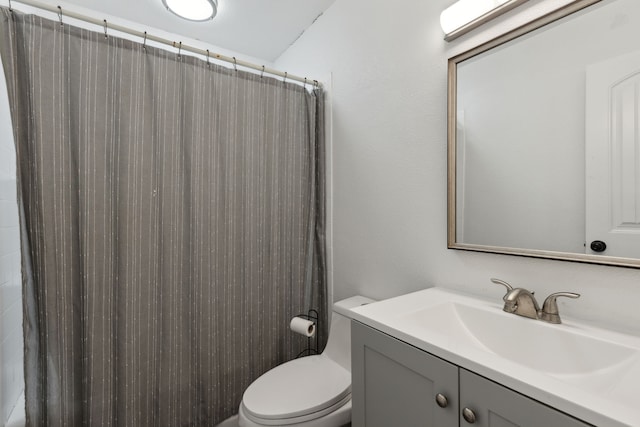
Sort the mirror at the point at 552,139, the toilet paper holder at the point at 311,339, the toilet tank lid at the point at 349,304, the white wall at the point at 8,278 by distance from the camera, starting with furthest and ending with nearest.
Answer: the toilet paper holder at the point at 311,339 → the toilet tank lid at the point at 349,304 → the white wall at the point at 8,278 → the mirror at the point at 552,139

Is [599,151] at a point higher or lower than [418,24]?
lower

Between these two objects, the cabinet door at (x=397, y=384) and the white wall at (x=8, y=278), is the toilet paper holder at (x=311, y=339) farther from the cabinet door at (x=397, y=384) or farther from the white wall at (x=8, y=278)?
the white wall at (x=8, y=278)

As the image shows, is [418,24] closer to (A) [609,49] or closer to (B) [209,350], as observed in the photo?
(A) [609,49]

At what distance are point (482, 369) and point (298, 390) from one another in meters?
0.90

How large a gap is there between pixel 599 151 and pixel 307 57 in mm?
1716

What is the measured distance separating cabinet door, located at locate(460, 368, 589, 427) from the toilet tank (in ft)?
2.67

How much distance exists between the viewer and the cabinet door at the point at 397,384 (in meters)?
0.69

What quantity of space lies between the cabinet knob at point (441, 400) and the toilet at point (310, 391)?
1.87 feet

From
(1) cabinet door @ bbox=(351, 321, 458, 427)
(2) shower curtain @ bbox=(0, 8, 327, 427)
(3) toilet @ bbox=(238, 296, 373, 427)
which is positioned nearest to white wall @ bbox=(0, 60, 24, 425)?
(2) shower curtain @ bbox=(0, 8, 327, 427)

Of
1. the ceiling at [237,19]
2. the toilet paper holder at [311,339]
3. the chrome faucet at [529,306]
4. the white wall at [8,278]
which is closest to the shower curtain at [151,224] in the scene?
the toilet paper holder at [311,339]

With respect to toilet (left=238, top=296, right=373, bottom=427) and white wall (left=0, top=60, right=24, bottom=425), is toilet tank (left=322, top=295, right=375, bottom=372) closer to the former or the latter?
toilet (left=238, top=296, right=373, bottom=427)

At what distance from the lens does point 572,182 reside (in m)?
0.88

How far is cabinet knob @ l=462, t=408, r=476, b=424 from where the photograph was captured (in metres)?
0.63

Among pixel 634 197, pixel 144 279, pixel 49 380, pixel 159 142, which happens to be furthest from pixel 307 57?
pixel 49 380
